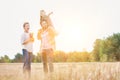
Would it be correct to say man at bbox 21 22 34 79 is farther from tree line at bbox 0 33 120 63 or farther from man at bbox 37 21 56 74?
tree line at bbox 0 33 120 63

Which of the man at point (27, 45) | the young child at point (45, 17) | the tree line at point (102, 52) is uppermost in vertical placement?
the tree line at point (102, 52)

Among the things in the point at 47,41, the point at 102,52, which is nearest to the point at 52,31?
the point at 47,41

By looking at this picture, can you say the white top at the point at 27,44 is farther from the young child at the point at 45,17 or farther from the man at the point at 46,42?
the young child at the point at 45,17

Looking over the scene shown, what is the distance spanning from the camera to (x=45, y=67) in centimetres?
862

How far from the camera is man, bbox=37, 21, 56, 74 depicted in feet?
28.0

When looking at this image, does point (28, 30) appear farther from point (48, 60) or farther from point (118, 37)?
point (118, 37)

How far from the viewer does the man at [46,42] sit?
852 centimetres

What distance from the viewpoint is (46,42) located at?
8.64 metres

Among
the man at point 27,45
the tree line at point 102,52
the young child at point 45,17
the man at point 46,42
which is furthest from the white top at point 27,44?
the tree line at point 102,52

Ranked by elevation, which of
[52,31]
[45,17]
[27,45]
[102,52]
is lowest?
[27,45]

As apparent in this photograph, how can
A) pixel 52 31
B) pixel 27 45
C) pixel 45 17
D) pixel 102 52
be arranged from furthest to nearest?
pixel 102 52 → pixel 27 45 → pixel 45 17 → pixel 52 31

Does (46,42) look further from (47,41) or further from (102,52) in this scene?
(102,52)

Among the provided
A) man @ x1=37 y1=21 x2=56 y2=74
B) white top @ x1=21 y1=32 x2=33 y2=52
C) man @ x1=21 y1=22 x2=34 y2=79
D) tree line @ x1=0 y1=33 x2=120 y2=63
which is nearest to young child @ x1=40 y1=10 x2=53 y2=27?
man @ x1=37 y1=21 x2=56 y2=74

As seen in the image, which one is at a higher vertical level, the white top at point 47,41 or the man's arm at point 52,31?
the man's arm at point 52,31
